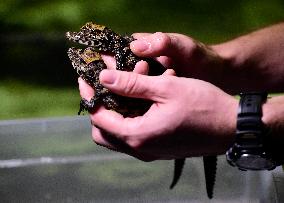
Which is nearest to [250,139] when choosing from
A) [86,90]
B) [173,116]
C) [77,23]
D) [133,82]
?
[173,116]

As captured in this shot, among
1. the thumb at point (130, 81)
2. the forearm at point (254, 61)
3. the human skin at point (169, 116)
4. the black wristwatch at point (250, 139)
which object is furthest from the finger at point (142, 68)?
the forearm at point (254, 61)

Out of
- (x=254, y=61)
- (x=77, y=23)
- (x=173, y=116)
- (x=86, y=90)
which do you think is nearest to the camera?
(x=173, y=116)

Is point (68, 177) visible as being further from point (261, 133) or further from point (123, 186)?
point (261, 133)

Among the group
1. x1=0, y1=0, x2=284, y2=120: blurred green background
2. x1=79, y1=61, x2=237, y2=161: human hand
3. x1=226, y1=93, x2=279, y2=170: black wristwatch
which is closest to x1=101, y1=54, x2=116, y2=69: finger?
x1=79, y1=61, x2=237, y2=161: human hand

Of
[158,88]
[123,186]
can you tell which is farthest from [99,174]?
[158,88]

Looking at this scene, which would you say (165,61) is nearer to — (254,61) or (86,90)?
(86,90)

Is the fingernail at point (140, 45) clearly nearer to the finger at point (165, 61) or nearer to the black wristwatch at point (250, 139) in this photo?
the finger at point (165, 61)
